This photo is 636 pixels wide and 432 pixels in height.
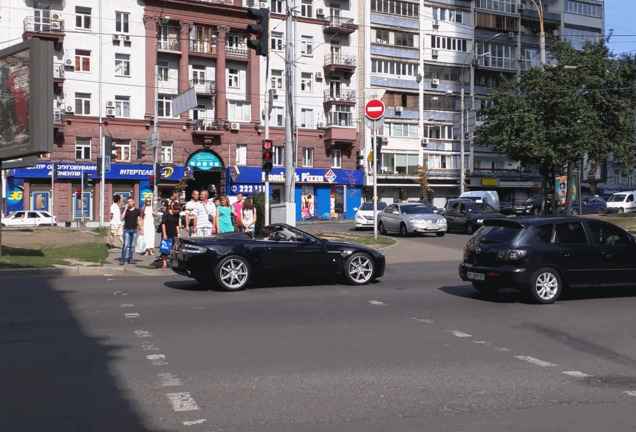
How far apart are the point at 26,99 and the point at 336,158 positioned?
44.1 metres

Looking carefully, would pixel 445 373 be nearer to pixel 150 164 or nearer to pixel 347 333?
pixel 347 333

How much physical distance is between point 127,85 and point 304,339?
4510cm

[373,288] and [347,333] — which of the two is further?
[373,288]

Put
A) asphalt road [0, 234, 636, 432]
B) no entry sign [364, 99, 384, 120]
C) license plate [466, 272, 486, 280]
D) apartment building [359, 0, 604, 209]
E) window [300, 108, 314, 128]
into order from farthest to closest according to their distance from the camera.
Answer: apartment building [359, 0, 604, 209]
window [300, 108, 314, 128]
no entry sign [364, 99, 384, 120]
license plate [466, 272, 486, 280]
asphalt road [0, 234, 636, 432]

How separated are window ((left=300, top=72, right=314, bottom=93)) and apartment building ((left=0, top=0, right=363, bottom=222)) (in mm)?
79

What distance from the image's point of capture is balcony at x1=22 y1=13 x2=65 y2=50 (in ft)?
157

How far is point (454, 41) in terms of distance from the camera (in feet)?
223

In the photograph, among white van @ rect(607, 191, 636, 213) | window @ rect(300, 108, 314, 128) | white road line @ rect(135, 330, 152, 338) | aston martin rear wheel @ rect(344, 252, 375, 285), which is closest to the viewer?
white road line @ rect(135, 330, 152, 338)

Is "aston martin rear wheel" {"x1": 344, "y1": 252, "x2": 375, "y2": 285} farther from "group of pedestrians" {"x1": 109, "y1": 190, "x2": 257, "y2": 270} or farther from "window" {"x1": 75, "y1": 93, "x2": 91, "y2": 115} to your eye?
"window" {"x1": 75, "y1": 93, "x2": 91, "y2": 115}

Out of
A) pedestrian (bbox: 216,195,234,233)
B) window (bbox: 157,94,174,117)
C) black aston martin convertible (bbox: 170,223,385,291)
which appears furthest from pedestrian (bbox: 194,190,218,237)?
window (bbox: 157,94,174,117)

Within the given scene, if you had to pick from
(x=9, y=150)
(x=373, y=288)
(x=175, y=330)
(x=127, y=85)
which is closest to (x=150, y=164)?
(x=127, y=85)

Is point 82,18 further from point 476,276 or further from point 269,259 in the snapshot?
point 476,276

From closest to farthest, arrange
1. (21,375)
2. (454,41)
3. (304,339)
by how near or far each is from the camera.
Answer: (21,375), (304,339), (454,41)

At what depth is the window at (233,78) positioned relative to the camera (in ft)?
181
